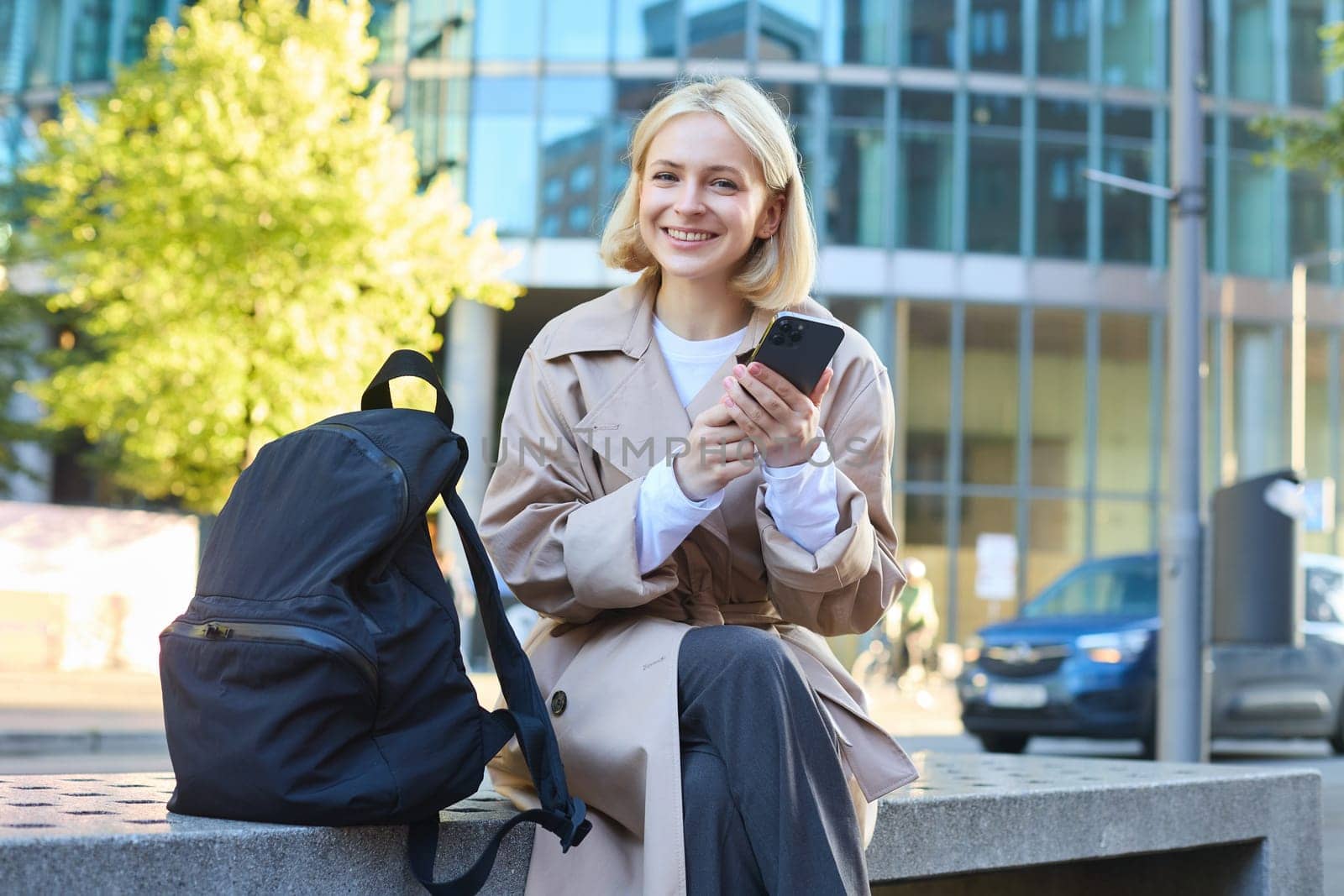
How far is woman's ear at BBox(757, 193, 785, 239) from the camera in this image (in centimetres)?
344

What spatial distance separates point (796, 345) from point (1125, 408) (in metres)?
26.2

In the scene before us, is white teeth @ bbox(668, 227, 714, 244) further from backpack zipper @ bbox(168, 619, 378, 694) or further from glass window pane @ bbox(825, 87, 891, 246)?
glass window pane @ bbox(825, 87, 891, 246)

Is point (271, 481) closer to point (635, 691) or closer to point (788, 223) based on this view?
point (635, 691)

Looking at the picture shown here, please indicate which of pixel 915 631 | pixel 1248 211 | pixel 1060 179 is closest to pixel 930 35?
pixel 1060 179

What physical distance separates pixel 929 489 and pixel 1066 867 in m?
22.4

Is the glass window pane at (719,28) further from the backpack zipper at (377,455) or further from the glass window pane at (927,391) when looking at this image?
the backpack zipper at (377,455)

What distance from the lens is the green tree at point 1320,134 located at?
39.8ft

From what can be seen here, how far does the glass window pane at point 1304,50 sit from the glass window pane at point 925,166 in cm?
658

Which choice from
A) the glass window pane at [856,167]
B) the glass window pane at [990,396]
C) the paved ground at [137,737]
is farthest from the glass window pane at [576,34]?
the paved ground at [137,737]

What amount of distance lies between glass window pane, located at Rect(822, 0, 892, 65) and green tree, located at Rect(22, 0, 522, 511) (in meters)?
9.77

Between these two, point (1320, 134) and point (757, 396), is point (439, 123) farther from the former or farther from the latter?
point (757, 396)

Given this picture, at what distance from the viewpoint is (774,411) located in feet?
9.13

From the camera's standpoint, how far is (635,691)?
9.04 feet

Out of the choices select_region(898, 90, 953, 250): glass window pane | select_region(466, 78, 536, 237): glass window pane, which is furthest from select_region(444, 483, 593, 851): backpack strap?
select_region(898, 90, 953, 250): glass window pane
